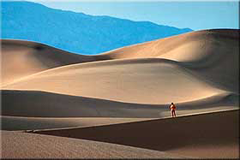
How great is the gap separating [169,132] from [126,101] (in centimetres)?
1897

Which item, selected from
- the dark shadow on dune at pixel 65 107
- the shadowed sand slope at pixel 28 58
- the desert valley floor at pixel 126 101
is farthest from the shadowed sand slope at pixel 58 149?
the shadowed sand slope at pixel 28 58

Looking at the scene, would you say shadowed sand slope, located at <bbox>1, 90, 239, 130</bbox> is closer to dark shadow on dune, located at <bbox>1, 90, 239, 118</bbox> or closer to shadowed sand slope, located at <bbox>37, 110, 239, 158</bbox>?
dark shadow on dune, located at <bbox>1, 90, 239, 118</bbox>

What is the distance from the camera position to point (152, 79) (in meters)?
34.7

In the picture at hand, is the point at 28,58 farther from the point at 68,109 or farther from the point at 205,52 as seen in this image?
the point at 68,109

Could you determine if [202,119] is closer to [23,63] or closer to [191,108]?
[191,108]

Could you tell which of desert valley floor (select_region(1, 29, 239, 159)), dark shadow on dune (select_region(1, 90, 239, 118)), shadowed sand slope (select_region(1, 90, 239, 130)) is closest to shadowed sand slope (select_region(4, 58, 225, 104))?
desert valley floor (select_region(1, 29, 239, 159))

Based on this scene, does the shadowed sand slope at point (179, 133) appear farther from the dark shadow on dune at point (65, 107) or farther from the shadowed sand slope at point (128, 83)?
the shadowed sand slope at point (128, 83)

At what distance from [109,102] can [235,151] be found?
1429 centimetres

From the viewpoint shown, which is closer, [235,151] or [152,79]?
[235,151]

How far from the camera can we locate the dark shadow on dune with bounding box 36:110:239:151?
27.6 feet

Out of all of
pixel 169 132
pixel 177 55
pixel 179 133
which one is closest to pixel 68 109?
pixel 169 132

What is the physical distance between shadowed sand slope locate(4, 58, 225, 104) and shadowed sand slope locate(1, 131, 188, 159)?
21403 mm

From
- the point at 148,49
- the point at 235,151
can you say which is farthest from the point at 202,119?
the point at 148,49

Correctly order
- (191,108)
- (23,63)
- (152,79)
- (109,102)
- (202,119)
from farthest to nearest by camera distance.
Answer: (23,63)
(152,79)
(191,108)
(109,102)
(202,119)
